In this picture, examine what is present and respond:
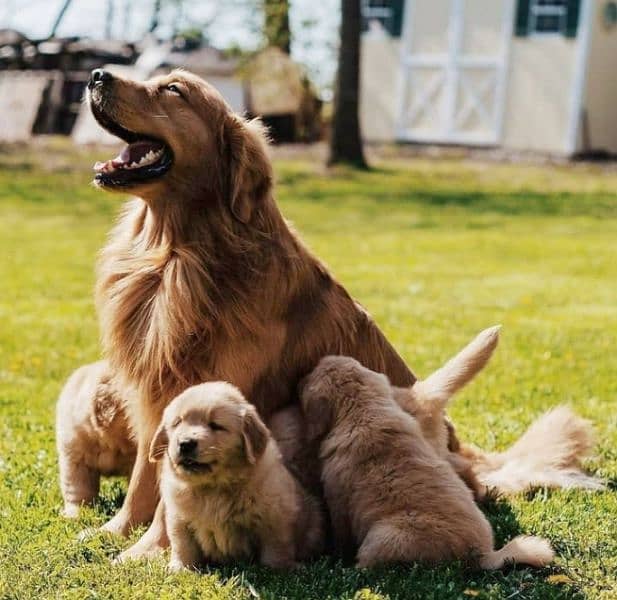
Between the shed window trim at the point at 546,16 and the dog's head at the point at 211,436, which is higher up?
the shed window trim at the point at 546,16

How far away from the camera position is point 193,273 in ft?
15.5

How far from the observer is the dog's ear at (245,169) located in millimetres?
4777

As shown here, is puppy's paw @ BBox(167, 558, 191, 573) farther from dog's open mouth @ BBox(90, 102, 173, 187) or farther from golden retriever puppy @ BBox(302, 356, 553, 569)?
dog's open mouth @ BBox(90, 102, 173, 187)

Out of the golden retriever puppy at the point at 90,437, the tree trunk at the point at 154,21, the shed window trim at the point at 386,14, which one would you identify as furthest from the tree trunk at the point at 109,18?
the golden retriever puppy at the point at 90,437

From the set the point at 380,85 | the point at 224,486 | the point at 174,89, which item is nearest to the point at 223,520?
the point at 224,486

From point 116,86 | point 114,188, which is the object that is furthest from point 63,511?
point 116,86

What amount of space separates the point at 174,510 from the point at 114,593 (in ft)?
1.34

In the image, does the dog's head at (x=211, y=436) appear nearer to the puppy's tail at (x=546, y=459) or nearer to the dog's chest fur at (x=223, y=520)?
the dog's chest fur at (x=223, y=520)

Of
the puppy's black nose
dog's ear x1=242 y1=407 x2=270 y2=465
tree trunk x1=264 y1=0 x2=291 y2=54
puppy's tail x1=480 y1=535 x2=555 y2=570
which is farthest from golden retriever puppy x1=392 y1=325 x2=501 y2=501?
tree trunk x1=264 y1=0 x2=291 y2=54

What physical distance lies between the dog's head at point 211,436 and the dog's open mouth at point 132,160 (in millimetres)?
1096

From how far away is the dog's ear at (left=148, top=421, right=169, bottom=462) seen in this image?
169 inches

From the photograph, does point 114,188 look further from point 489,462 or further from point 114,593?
point 489,462

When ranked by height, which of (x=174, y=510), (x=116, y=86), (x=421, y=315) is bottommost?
(x=421, y=315)

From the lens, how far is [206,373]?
468 centimetres
